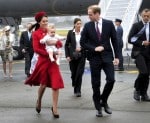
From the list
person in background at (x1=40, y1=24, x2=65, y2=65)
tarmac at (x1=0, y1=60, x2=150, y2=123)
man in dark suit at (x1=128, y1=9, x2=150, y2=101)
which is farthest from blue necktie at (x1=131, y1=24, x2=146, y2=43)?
person in background at (x1=40, y1=24, x2=65, y2=65)

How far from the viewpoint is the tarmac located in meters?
8.95

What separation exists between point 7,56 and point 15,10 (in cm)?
698

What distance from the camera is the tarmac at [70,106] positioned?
8.95m

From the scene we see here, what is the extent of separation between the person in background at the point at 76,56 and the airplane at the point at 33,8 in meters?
10.1

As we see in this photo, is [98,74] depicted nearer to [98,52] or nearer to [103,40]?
[98,52]

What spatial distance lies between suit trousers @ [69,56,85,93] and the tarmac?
26 centimetres

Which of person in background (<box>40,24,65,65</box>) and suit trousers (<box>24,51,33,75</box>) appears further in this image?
suit trousers (<box>24,51,33,75</box>)

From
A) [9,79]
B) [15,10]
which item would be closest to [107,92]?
[9,79]

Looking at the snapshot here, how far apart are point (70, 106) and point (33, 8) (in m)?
12.6

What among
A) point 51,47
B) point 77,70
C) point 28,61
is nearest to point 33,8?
point 28,61

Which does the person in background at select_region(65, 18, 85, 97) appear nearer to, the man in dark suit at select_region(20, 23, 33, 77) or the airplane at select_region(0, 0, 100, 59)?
the man in dark suit at select_region(20, 23, 33, 77)

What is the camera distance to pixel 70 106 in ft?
33.7

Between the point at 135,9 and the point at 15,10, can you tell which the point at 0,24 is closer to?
the point at 15,10

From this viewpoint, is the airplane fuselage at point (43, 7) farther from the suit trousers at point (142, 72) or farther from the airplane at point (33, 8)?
the suit trousers at point (142, 72)
